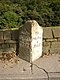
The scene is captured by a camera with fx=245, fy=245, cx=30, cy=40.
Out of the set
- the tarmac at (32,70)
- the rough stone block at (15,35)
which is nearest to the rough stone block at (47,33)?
the tarmac at (32,70)

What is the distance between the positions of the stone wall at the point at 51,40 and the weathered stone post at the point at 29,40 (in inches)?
9.6

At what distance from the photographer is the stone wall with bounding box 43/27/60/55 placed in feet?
19.0

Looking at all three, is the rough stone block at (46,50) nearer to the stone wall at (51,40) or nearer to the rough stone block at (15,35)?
the stone wall at (51,40)

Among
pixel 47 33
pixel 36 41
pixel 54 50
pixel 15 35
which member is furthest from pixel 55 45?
pixel 15 35

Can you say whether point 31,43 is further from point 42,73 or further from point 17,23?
point 17,23

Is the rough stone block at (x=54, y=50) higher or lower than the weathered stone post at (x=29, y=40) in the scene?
lower

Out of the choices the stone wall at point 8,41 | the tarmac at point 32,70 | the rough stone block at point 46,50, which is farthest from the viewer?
the rough stone block at point 46,50

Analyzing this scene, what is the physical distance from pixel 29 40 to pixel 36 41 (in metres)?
0.22

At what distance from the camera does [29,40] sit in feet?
17.7

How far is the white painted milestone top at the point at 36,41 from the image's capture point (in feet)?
17.8

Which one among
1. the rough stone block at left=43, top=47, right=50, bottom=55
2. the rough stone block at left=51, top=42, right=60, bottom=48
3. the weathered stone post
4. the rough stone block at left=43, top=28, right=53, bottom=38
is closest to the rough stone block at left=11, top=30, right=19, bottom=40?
the weathered stone post

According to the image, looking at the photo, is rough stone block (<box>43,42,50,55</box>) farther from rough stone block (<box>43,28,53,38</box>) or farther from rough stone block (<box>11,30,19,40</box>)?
rough stone block (<box>11,30,19,40</box>)

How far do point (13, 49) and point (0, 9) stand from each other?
10.8ft

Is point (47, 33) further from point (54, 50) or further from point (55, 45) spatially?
point (54, 50)
